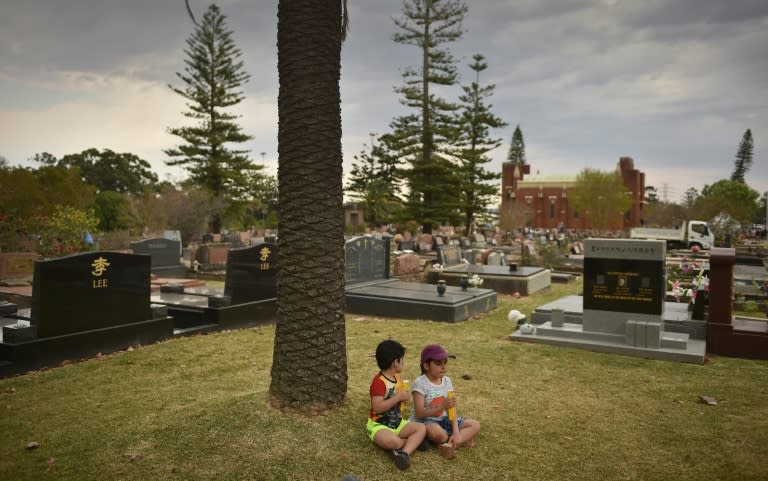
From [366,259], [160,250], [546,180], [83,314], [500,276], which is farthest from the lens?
[546,180]

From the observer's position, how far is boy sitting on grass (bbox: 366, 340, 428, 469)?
3.72m

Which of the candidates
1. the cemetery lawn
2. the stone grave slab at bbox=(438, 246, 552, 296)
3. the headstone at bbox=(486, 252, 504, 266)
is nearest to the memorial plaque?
the cemetery lawn

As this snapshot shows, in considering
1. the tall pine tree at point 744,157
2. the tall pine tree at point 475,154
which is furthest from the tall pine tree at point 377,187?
the tall pine tree at point 744,157

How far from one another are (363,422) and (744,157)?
11475 cm

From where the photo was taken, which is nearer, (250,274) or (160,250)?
(250,274)

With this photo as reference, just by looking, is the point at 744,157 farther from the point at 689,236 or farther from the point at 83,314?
the point at 83,314

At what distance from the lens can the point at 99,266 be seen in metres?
7.09

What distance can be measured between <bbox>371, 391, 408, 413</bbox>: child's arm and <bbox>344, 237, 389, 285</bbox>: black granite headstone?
25.5ft

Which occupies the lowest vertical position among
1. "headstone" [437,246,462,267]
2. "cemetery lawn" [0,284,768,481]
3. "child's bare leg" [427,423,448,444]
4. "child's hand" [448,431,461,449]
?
"cemetery lawn" [0,284,768,481]

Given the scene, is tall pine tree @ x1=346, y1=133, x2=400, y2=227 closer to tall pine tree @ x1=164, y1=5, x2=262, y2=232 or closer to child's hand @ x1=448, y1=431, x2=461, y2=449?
tall pine tree @ x1=164, y1=5, x2=262, y2=232

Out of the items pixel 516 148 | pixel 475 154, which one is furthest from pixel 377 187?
pixel 516 148

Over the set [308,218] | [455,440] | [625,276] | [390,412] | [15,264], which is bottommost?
[455,440]

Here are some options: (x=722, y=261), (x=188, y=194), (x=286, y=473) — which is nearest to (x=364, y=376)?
(x=286, y=473)

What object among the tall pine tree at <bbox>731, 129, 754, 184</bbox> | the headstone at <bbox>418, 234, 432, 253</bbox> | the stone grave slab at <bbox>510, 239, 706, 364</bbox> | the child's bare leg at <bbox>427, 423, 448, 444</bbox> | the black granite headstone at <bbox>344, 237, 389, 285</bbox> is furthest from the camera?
the tall pine tree at <bbox>731, 129, 754, 184</bbox>
